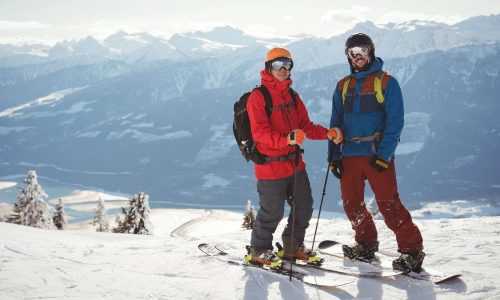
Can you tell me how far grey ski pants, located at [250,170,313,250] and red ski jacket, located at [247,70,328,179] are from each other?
12cm

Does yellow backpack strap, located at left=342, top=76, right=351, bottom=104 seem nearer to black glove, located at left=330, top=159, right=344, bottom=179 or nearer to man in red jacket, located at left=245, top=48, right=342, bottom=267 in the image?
man in red jacket, located at left=245, top=48, right=342, bottom=267

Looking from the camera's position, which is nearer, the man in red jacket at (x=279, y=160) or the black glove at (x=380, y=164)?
the black glove at (x=380, y=164)

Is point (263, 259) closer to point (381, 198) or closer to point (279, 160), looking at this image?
point (279, 160)

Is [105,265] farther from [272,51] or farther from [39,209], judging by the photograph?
[39,209]

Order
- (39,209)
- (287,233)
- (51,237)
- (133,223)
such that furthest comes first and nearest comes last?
(39,209) < (133,223) < (51,237) < (287,233)

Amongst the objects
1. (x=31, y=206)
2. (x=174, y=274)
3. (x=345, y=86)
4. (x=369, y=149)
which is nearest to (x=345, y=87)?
(x=345, y=86)

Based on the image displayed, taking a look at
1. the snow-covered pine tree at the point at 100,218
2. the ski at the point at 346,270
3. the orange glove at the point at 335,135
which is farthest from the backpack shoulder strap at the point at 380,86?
the snow-covered pine tree at the point at 100,218

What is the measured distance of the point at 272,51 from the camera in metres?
5.83

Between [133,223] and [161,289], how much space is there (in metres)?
27.2

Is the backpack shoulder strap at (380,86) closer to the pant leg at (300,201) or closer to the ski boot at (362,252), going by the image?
the pant leg at (300,201)

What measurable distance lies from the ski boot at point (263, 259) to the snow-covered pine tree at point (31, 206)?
31.1m

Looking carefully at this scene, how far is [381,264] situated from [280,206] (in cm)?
148

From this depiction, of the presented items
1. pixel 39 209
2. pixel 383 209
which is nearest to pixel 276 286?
pixel 383 209

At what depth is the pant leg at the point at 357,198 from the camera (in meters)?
5.95
